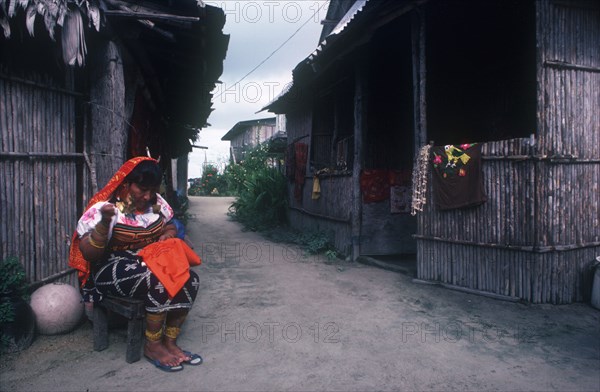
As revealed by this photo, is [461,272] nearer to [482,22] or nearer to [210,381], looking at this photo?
[210,381]

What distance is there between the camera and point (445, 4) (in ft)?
19.6

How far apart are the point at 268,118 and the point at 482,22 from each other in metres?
20.9

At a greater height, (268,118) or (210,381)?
(268,118)

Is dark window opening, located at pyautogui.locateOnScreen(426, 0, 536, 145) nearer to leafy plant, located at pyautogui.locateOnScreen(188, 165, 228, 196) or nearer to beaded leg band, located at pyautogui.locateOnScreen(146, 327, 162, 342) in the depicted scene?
beaded leg band, located at pyautogui.locateOnScreen(146, 327, 162, 342)

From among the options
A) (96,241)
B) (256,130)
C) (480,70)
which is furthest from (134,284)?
(256,130)

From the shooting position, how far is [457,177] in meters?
5.01

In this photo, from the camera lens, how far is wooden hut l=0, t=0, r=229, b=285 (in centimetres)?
338

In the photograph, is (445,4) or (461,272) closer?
(461,272)

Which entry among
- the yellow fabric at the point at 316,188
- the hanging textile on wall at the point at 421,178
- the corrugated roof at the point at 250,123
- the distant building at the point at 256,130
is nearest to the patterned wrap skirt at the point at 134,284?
the hanging textile on wall at the point at 421,178

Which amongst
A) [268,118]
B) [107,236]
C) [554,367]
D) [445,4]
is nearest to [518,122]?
[445,4]

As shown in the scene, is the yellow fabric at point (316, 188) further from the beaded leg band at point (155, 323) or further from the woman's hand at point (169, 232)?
the beaded leg band at point (155, 323)

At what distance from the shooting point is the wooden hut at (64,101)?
133 inches

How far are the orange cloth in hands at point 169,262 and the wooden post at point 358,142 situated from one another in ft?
14.7

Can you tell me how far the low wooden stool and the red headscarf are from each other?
0.95 feet
